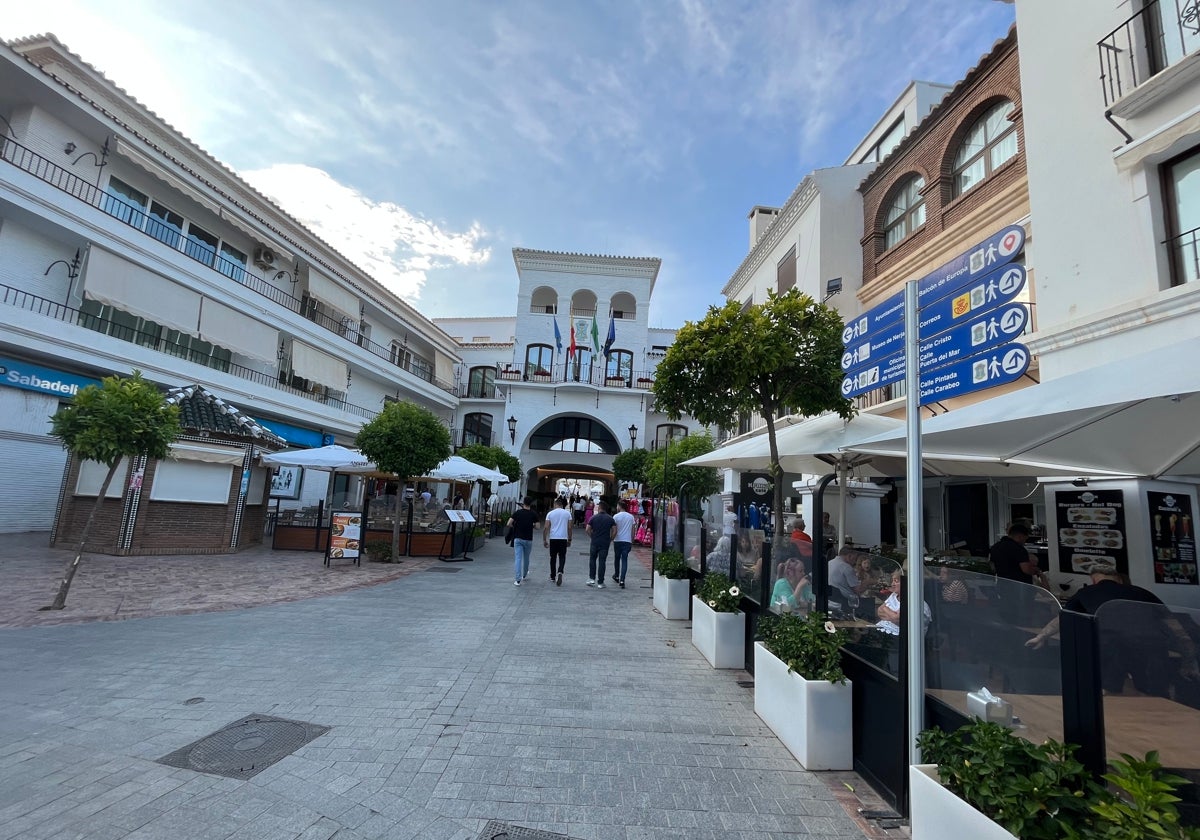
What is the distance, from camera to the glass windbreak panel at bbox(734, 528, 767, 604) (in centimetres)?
601

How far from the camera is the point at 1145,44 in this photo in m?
6.61

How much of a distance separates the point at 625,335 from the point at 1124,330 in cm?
2573

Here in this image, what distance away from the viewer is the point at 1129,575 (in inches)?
262

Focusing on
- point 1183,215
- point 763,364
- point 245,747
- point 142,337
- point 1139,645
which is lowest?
point 245,747

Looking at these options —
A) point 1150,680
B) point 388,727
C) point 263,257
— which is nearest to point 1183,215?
point 1150,680

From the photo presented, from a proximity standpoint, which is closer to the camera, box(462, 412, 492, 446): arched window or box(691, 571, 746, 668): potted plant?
box(691, 571, 746, 668): potted plant

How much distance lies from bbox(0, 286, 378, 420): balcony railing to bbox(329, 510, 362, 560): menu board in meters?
9.25

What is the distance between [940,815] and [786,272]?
53.6ft

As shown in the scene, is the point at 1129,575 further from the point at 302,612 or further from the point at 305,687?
the point at 302,612

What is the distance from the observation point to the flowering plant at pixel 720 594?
629cm

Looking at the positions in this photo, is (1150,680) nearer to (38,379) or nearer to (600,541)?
(600,541)

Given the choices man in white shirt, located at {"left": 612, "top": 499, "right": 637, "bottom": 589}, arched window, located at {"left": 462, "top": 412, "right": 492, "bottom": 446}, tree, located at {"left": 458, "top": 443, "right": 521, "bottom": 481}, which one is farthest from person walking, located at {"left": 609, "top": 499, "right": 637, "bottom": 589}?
arched window, located at {"left": 462, "top": 412, "right": 492, "bottom": 446}

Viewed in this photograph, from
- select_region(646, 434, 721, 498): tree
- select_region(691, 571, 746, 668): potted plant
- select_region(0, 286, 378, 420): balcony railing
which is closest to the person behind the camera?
select_region(691, 571, 746, 668): potted plant

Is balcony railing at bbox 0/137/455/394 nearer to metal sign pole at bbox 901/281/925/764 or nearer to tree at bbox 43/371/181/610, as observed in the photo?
tree at bbox 43/371/181/610
